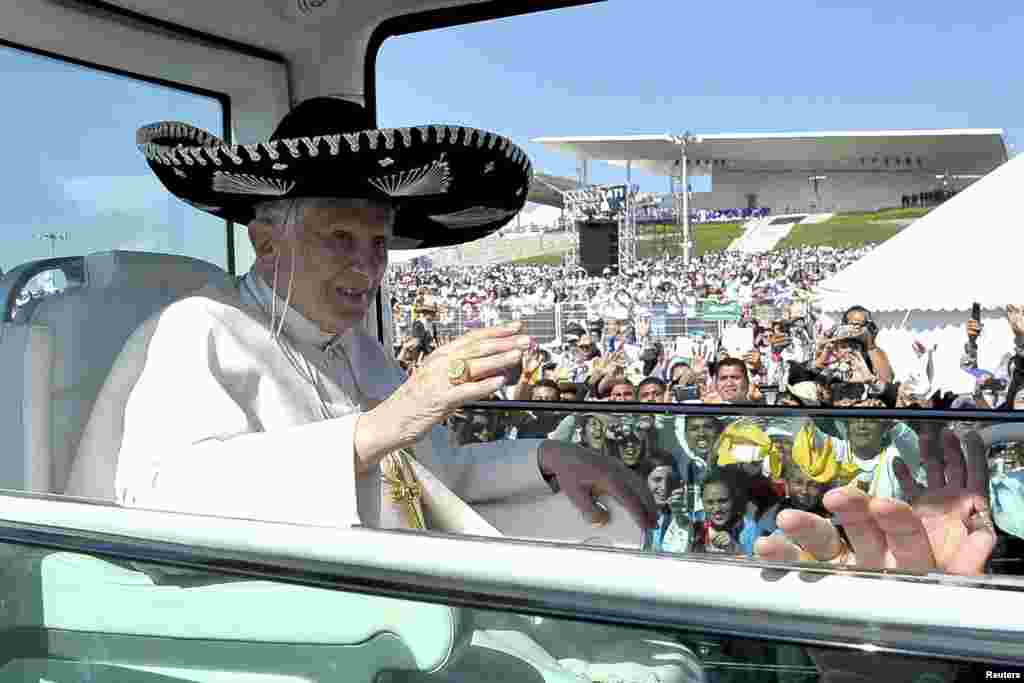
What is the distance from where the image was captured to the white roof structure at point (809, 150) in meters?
43.2

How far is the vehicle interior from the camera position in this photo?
0.80 metres

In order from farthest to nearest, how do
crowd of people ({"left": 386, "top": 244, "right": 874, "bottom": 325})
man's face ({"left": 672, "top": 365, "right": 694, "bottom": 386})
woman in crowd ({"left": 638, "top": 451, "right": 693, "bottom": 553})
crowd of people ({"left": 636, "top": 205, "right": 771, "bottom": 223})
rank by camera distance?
crowd of people ({"left": 636, "top": 205, "right": 771, "bottom": 223}) < crowd of people ({"left": 386, "top": 244, "right": 874, "bottom": 325}) < man's face ({"left": 672, "top": 365, "right": 694, "bottom": 386}) < woman in crowd ({"left": 638, "top": 451, "right": 693, "bottom": 553})

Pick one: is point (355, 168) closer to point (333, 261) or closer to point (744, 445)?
point (333, 261)

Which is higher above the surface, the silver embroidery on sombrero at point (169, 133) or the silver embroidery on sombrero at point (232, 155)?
the silver embroidery on sombrero at point (169, 133)

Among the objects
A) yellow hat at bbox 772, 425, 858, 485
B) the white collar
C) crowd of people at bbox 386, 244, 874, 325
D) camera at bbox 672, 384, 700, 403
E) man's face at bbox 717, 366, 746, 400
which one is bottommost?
yellow hat at bbox 772, 425, 858, 485

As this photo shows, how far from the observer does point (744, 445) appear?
7.30ft

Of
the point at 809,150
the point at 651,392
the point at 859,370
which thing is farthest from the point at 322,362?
the point at 809,150

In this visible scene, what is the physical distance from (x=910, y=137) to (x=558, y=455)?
52.1 meters

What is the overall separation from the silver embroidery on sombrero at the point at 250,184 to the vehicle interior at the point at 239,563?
0.19m

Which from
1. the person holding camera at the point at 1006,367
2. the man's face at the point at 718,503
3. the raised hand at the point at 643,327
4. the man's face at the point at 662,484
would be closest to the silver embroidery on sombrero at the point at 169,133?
the man's face at the point at 662,484

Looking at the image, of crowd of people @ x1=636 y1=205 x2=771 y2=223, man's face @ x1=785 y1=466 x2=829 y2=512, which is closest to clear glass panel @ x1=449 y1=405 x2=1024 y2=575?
man's face @ x1=785 y1=466 x2=829 y2=512

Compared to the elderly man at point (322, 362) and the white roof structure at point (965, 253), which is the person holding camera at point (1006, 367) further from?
the elderly man at point (322, 362)

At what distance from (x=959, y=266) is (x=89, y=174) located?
4.39 m

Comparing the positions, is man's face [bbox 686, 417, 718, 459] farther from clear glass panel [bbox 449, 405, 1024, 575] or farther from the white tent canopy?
the white tent canopy
